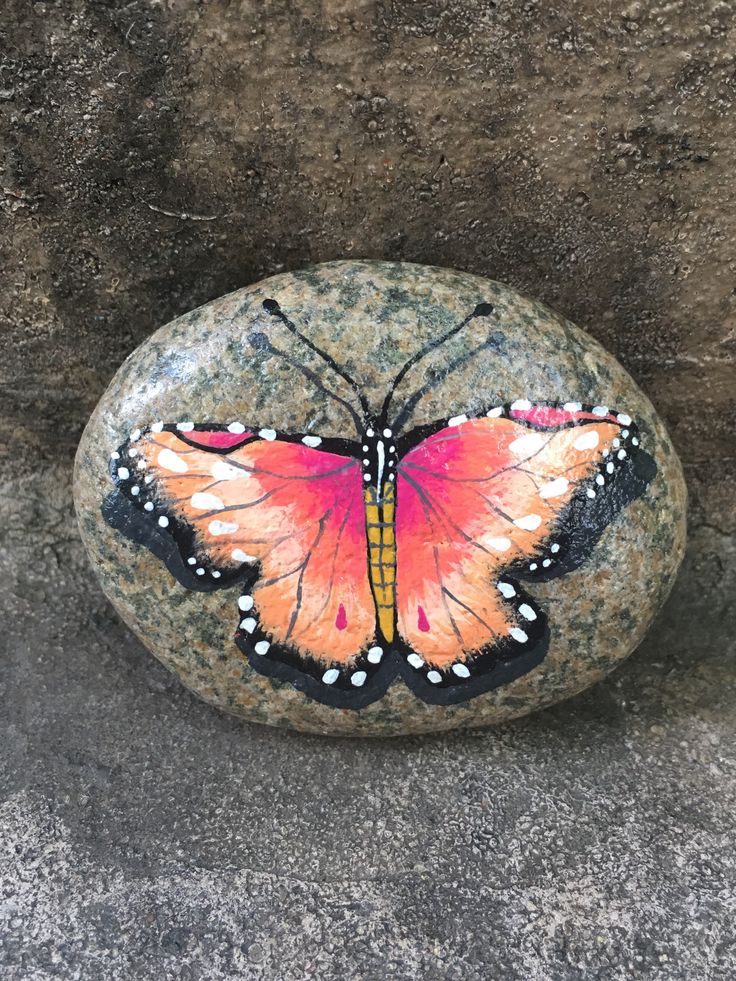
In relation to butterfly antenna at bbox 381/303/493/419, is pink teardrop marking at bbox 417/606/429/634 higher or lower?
lower

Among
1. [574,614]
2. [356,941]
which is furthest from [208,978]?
[574,614]

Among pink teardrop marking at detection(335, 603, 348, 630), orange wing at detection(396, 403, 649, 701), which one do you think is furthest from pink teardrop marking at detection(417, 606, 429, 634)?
pink teardrop marking at detection(335, 603, 348, 630)

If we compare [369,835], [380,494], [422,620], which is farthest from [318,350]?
[369,835]

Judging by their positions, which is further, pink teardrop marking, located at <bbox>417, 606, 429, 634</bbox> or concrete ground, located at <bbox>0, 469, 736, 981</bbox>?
pink teardrop marking, located at <bbox>417, 606, 429, 634</bbox>

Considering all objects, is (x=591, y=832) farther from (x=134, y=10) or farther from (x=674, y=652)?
(x=134, y=10)

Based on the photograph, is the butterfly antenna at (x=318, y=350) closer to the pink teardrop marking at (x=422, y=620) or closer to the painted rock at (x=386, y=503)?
the painted rock at (x=386, y=503)

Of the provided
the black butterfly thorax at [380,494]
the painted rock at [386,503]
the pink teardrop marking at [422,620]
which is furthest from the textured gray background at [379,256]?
the black butterfly thorax at [380,494]

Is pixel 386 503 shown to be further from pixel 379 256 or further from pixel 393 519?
pixel 379 256

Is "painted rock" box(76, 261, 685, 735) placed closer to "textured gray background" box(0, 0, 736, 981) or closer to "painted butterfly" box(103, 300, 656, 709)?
"painted butterfly" box(103, 300, 656, 709)
